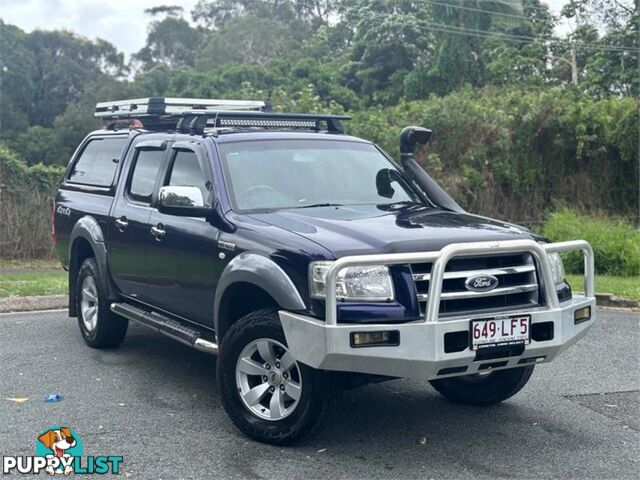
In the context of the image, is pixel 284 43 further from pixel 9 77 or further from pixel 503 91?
pixel 503 91

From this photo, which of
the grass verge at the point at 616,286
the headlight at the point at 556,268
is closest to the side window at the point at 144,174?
the headlight at the point at 556,268

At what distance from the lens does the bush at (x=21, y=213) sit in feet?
58.4

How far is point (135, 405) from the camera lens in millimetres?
6184

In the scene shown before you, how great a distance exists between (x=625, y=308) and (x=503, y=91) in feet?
41.7

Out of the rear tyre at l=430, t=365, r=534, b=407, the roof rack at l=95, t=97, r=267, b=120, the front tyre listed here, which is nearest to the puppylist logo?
the front tyre

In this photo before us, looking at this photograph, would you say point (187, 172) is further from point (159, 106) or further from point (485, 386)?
point (485, 386)

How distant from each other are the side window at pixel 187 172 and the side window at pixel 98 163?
1.23 meters

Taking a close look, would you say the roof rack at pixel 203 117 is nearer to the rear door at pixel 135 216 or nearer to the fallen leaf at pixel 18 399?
the rear door at pixel 135 216

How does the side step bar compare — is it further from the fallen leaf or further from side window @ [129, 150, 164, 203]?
the fallen leaf

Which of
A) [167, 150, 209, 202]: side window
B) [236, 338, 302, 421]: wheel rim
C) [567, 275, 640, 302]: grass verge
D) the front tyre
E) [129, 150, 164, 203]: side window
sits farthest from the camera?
[567, 275, 640, 302]: grass verge

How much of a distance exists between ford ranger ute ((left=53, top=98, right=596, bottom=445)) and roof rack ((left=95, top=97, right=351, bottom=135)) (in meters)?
0.02

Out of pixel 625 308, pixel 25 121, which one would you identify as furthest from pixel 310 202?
pixel 25 121

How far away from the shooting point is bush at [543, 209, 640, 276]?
1430 cm

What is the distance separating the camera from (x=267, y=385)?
5359mm
